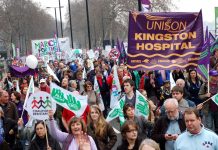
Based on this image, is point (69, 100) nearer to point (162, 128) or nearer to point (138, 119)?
point (138, 119)

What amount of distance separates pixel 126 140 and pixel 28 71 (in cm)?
775

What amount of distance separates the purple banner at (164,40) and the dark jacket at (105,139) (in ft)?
5.20

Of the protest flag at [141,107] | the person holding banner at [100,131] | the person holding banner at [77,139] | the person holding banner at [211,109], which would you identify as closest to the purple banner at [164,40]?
the protest flag at [141,107]

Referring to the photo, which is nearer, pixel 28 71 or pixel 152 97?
pixel 152 97

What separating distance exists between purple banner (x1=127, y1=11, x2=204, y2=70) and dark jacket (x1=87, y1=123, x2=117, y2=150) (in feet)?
5.20

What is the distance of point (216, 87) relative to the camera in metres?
7.50

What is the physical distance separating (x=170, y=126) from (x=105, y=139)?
94 cm

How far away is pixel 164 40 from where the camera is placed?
701cm

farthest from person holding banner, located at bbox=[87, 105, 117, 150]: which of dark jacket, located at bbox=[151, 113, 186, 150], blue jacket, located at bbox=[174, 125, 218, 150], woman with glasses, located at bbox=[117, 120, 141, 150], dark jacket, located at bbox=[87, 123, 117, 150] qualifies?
blue jacket, located at bbox=[174, 125, 218, 150]

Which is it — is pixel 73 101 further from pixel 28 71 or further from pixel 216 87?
pixel 28 71

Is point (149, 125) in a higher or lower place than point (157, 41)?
lower

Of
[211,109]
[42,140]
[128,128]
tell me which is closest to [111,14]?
[211,109]

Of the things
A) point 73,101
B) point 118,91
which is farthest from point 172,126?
point 118,91

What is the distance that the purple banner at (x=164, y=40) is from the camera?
6930 millimetres
